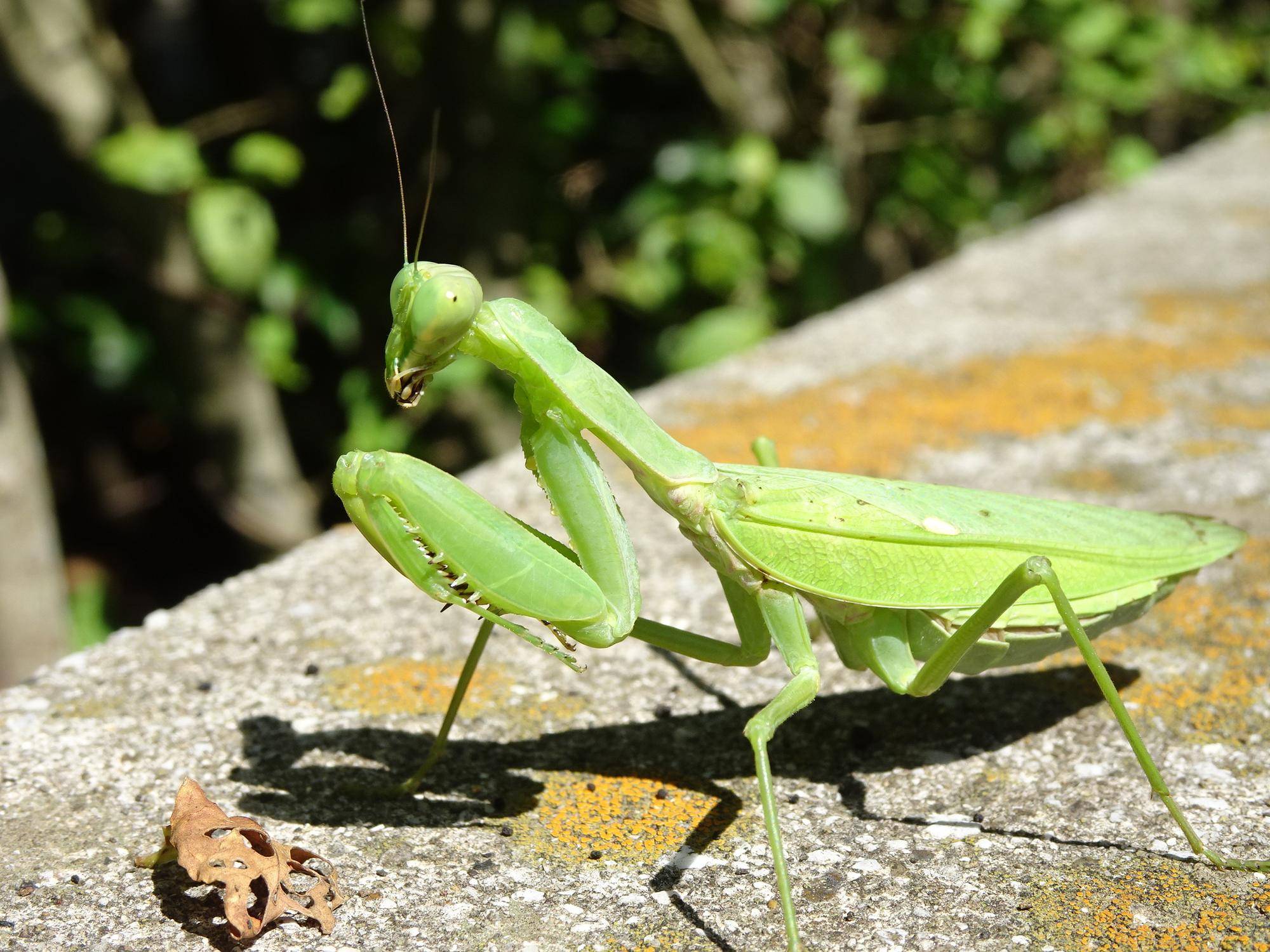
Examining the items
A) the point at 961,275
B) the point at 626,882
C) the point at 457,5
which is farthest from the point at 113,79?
the point at 626,882

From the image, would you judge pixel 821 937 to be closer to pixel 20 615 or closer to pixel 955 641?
pixel 955 641

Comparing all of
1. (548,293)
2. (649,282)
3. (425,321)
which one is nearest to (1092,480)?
(425,321)

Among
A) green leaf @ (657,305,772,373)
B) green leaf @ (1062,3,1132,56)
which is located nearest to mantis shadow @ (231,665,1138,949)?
green leaf @ (657,305,772,373)

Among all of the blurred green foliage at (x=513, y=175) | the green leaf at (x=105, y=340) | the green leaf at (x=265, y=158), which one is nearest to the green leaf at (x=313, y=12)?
the blurred green foliage at (x=513, y=175)

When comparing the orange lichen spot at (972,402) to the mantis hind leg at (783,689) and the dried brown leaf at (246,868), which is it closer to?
the mantis hind leg at (783,689)

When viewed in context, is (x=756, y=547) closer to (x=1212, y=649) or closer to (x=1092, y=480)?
(x=1212, y=649)

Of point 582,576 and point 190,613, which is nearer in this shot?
point 582,576

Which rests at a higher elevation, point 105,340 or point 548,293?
point 105,340
